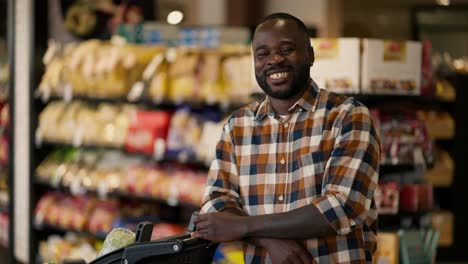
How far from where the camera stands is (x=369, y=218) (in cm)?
267

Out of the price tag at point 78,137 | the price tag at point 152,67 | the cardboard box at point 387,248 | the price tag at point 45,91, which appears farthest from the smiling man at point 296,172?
the price tag at point 45,91

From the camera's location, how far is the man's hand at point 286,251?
2564 millimetres

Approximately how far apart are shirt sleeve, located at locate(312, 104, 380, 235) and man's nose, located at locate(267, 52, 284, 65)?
25 cm

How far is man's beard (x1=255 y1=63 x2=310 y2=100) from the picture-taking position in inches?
104

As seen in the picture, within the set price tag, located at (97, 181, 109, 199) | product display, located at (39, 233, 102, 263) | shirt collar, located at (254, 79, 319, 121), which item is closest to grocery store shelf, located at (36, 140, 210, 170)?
price tag, located at (97, 181, 109, 199)

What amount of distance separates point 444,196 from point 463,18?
3734mm

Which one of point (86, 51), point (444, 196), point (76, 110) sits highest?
point (86, 51)

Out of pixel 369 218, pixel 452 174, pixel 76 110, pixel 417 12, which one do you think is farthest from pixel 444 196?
pixel 369 218

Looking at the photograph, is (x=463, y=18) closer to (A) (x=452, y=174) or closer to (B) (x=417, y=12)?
(B) (x=417, y=12)

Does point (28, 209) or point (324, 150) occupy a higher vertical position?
point (324, 150)

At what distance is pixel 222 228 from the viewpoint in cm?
263

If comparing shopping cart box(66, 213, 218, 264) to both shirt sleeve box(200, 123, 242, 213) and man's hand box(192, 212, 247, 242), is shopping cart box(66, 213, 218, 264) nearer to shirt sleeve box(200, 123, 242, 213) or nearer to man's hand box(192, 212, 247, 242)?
man's hand box(192, 212, 247, 242)

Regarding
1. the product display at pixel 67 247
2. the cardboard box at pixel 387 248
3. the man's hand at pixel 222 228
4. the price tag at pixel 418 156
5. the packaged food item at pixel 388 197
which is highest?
the man's hand at pixel 222 228

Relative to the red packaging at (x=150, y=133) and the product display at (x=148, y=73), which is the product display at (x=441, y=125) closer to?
the product display at (x=148, y=73)
